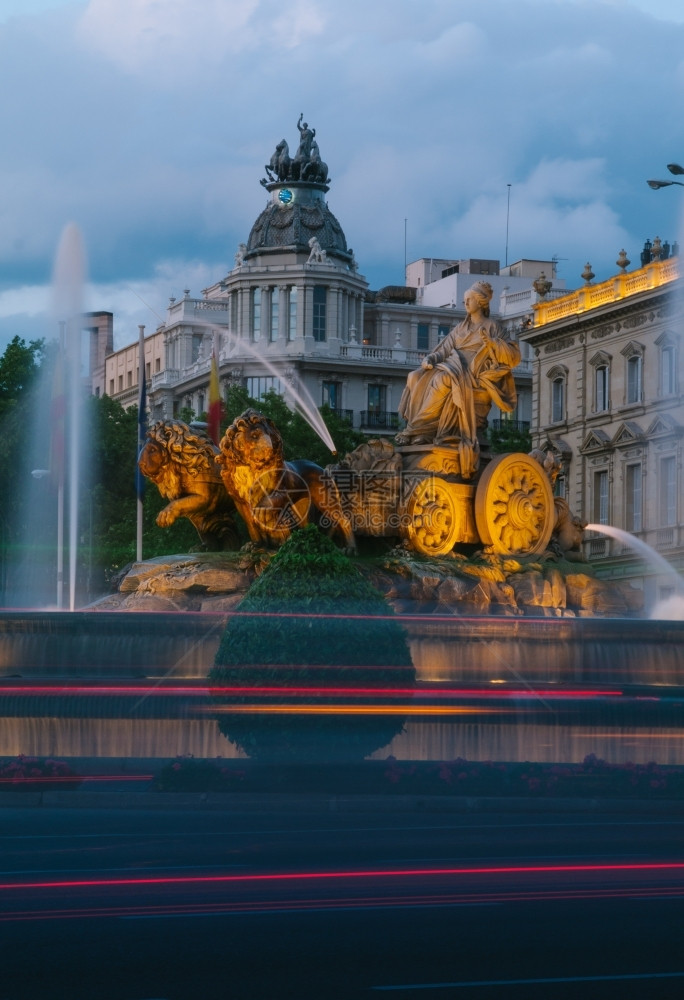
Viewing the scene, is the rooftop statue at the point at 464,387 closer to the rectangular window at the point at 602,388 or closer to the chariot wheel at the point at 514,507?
the chariot wheel at the point at 514,507

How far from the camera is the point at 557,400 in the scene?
74.9m

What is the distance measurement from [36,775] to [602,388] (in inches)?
2199

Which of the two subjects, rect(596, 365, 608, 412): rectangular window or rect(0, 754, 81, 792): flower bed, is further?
rect(596, 365, 608, 412): rectangular window

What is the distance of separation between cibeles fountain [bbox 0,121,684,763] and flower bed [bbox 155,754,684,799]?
116cm

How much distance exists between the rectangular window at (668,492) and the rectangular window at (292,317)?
1312 inches

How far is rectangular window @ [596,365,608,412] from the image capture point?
233 feet

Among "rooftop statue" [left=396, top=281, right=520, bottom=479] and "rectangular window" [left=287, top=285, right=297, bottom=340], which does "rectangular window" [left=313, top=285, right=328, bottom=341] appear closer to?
"rectangular window" [left=287, top=285, right=297, bottom=340]

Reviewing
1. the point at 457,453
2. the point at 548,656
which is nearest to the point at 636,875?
the point at 548,656

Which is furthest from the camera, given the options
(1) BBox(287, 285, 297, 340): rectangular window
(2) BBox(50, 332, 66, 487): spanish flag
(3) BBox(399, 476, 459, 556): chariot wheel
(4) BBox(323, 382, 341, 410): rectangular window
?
(1) BBox(287, 285, 297, 340): rectangular window

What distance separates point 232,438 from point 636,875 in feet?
32.0

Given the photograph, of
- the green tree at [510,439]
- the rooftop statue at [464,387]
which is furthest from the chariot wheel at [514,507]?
the green tree at [510,439]

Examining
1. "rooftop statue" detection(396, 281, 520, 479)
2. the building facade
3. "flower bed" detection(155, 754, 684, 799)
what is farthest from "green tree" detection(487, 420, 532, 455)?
"flower bed" detection(155, 754, 684, 799)

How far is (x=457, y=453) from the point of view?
22094 mm

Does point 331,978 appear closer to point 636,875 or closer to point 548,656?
point 636,875
